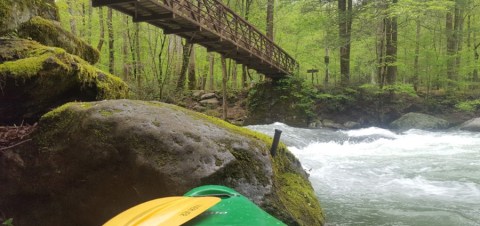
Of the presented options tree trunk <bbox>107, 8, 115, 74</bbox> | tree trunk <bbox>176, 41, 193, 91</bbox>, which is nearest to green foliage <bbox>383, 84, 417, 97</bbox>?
tree trunk <bbox>176, 41, 193, 91</bbox>

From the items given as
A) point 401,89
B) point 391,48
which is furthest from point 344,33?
point 401,89

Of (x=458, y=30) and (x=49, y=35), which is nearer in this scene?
(x=49, y=35)

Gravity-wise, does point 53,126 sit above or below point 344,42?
below

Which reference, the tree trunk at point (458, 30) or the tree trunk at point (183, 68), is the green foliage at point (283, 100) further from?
the tree trunk at point (458, 30)

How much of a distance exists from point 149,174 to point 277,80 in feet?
48.4

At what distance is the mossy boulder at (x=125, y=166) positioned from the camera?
8.79ft

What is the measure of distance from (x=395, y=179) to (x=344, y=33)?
451 inches

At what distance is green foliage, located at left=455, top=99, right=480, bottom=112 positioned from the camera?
15.0 meters

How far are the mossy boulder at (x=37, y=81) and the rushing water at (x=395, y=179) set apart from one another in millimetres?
3443

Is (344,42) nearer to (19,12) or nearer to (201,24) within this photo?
(201,24)

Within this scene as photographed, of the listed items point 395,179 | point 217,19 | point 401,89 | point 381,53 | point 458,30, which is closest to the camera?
point 395,179

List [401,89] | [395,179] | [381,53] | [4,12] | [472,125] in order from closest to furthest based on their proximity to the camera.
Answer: [4,12] → [395,179] → [472,125] → [401,89] → [381,53]

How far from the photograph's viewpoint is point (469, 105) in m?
15.1

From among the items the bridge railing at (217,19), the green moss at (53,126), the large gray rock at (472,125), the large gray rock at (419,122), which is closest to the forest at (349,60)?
Result: the large gray rock at (419,122)
